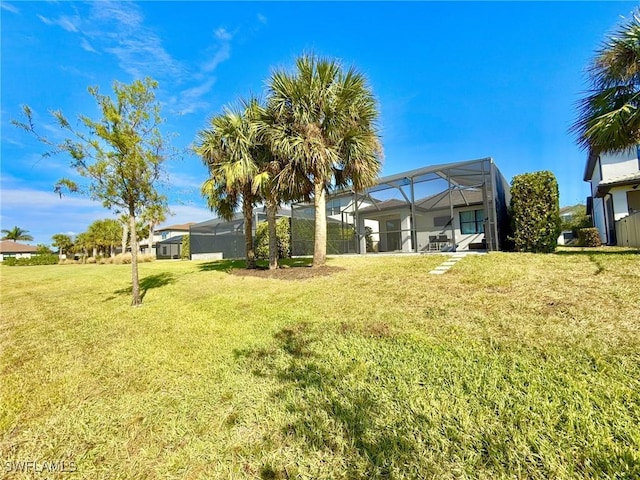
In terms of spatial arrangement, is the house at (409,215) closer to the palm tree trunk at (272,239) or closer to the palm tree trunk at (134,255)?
the palm tree trunk at (272,239)

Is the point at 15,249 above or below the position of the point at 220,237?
above

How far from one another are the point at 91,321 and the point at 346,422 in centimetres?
566

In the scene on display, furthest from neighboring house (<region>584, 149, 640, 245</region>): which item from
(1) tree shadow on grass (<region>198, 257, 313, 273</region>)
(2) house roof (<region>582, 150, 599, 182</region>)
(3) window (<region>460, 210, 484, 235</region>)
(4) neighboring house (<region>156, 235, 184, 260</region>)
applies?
(4) neighboring house (<region>156, 235, 184, 260</region>)

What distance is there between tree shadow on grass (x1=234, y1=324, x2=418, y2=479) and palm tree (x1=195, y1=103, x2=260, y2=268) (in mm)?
6434

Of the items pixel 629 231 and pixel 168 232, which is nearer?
pixel 629 231

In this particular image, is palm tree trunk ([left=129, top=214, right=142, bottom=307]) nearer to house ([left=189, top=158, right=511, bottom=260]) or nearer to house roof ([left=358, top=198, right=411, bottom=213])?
house ([left=189, top=158, right=511, bottom=260])

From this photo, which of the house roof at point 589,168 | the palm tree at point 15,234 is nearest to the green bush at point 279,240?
the house roof at point 589,168

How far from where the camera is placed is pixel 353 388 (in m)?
2.53

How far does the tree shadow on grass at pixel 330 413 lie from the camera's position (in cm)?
176

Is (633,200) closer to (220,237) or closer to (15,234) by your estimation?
(220,237)

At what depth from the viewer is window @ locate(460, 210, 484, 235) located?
15.8 m

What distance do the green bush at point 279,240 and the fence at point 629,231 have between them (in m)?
14.9

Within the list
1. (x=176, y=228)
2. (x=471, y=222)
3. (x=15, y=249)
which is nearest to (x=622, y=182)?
(x=471, y=222)

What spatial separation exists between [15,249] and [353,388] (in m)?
73.2
